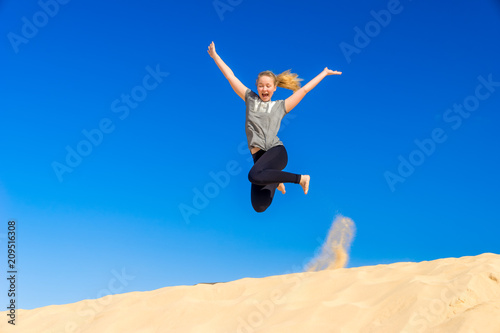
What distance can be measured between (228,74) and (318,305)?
271 centimetres

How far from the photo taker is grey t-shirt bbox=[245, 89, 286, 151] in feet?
16.0

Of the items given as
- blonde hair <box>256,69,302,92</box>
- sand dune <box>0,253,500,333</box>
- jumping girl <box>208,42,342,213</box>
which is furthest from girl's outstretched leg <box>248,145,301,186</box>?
sand dune <box>0,253,500,333</box>

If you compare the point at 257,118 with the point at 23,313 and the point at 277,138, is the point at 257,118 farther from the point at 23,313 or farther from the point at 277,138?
the point at 23,313

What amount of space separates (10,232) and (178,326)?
2.83 m

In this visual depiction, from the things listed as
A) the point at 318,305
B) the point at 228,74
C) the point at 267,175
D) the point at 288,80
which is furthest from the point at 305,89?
the point at 318,305

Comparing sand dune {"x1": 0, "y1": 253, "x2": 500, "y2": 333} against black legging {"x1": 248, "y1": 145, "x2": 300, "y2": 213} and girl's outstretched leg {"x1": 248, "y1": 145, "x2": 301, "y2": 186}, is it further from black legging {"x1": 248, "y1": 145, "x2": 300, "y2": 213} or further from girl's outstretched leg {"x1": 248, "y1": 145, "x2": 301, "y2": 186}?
girl's outstretched leg {"x1": 248, "y1": 145, "x2": 301, "y2": 186}

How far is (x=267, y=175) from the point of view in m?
4.40

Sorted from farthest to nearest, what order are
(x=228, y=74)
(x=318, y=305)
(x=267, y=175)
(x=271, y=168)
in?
(x=228, y=74) < (x=271, y=168) < (x=267, y=175) < (x=318, y=305)

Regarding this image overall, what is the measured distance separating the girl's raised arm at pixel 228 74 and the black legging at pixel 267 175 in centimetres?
76

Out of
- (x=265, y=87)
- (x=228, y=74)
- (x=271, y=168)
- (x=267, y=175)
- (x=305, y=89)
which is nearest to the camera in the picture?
(x=267, y=175)

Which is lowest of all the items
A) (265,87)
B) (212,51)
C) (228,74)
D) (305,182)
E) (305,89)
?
(305,182)

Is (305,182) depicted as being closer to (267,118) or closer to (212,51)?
(267,118)

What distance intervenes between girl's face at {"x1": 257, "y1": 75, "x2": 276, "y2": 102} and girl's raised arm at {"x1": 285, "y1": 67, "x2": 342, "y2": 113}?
0.22 meters

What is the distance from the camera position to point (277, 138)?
5.00 meters
